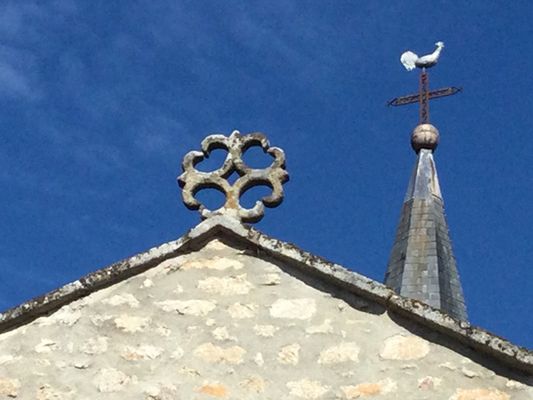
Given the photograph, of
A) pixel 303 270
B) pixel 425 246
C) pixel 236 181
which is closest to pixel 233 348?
pixel 303 270

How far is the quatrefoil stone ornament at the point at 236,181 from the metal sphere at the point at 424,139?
49.1ft

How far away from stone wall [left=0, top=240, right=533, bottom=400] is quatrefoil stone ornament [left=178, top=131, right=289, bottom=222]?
0.41 m

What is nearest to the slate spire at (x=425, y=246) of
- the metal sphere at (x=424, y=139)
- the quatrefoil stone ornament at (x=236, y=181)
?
the metal sphere at (x=424, y=139)

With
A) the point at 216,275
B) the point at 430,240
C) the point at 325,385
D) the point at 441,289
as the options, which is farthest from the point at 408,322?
the point at 430,240

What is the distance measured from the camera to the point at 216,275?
29.9ft

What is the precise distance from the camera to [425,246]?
2231 cm

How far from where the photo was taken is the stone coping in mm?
8383

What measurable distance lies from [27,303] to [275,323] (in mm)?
1671

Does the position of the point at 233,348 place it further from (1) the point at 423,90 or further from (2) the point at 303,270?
(1) the point at 423,90

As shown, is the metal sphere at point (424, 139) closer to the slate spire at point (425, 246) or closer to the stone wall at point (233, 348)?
the slate spire at point (425, 246)

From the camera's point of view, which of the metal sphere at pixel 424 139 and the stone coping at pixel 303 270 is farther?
the metal sphere at pixel 424 139

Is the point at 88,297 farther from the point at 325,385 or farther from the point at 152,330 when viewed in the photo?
the point at 325,385

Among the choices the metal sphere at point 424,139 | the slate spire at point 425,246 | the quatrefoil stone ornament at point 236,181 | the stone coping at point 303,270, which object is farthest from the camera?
the metal sphere at point 424,139

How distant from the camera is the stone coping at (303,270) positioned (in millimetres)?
8383
